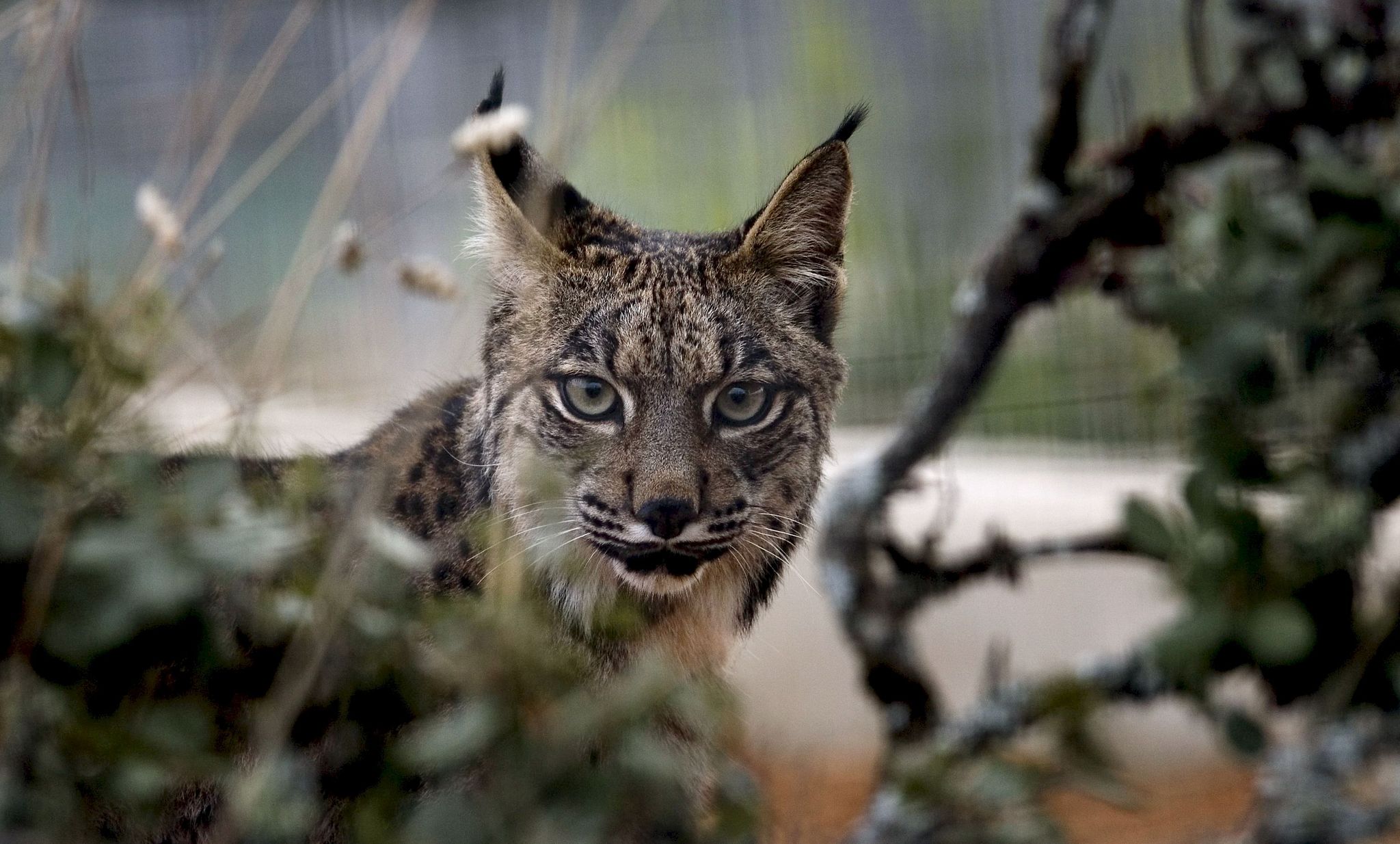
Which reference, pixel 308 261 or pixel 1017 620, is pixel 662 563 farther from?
pixel 1017 620

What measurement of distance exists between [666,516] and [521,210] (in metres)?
0.68

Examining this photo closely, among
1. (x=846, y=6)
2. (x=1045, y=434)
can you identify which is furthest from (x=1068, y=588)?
(x=846, y=6)

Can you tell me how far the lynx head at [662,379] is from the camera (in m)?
2.55

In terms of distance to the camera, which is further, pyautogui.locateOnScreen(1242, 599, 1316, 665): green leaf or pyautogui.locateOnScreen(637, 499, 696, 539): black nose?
pyautogui.locateOnScreen(637, 499, 696, 539): black nose

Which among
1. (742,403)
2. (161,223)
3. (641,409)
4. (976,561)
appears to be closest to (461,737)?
(161,223)

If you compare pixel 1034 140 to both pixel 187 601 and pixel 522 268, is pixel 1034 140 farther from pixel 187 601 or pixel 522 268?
pixel 187 601

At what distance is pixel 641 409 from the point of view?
8.82 feet

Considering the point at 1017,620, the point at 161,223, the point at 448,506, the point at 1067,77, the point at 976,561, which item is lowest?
the point at 1017,620

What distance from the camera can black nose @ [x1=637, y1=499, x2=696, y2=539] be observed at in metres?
2.49

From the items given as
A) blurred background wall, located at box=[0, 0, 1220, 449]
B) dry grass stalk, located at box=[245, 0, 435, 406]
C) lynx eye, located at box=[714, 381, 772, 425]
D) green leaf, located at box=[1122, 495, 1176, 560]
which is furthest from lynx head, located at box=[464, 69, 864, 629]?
blurred background wall, located at box=[0, 0, 1220, 449]

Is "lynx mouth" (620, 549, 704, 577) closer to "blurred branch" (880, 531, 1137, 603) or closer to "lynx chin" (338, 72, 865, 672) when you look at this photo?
"lynx chin" (338, 72, 865, 672)

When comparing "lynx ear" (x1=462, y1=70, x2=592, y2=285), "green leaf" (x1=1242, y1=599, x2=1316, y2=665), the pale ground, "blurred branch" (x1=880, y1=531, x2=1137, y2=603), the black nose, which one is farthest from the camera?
the pale ground

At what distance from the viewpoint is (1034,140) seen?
10.1 feet

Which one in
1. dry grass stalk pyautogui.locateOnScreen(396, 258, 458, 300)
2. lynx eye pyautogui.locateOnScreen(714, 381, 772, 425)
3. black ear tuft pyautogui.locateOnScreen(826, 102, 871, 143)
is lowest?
lynx eye pyautogui.locateOnScreen(714, 381, 772, 425)
